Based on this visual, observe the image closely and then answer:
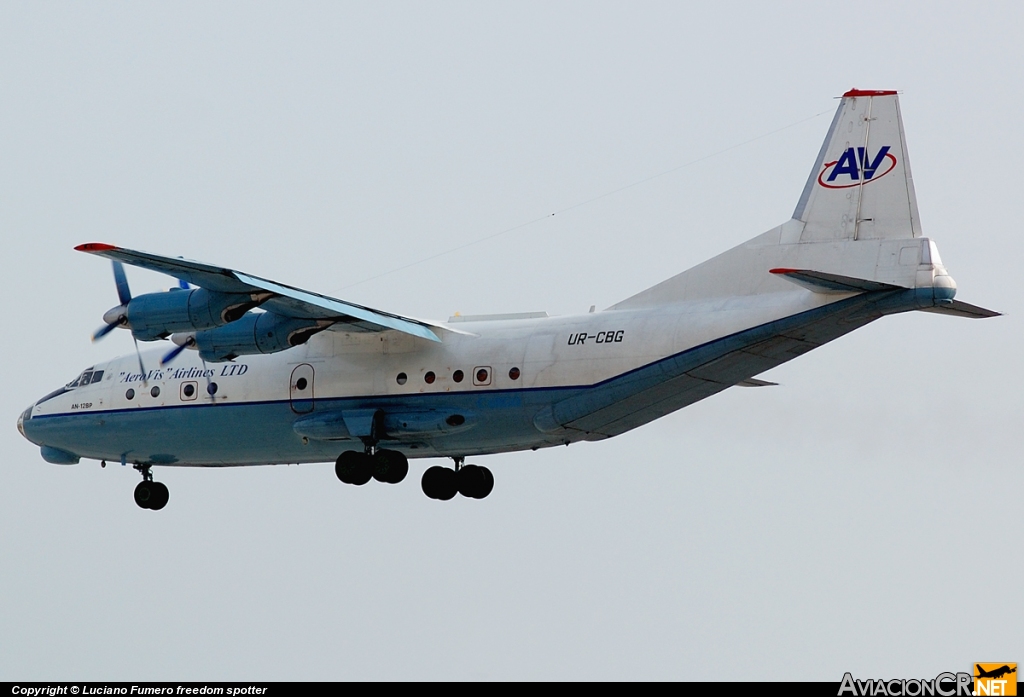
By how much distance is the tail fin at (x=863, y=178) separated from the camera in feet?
82.4

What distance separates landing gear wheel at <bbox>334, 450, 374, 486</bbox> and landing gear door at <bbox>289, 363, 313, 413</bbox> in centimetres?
106

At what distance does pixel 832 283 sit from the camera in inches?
949

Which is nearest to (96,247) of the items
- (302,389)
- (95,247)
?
(95,247)

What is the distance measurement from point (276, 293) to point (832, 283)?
27.3ft

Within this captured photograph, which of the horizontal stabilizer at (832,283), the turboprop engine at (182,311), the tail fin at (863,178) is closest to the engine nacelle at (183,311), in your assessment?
the turboprop engine at (182,311)

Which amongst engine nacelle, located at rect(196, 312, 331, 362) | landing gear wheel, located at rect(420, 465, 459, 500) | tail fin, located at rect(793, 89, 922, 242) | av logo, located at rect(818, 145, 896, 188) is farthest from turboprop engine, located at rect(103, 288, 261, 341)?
av logo, located at rect(818, 145, 896, 188)

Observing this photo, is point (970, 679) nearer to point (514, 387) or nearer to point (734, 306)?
point (734, 306)

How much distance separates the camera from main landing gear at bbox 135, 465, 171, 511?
32219 millimetres

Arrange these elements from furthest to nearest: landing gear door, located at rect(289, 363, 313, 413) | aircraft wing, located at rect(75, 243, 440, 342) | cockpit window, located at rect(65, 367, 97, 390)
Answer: cockpit window, located at rect(65, 367, 97, 390), landing gear door, located at rect(289, 363, 313, 413), aircraft wing, located at rect(75, 243, 440, 342)

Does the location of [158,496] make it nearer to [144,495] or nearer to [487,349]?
[144,495]

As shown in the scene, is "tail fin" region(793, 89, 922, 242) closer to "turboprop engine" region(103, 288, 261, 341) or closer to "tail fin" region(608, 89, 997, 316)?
"tail fin" region(608, 89, 997, 316)

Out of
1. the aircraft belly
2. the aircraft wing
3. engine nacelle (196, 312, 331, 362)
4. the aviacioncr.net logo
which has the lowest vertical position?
the aviacioncr.net logo

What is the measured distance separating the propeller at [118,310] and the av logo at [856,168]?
1082 centimetres

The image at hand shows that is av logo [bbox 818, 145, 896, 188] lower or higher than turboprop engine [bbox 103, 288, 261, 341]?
higher
